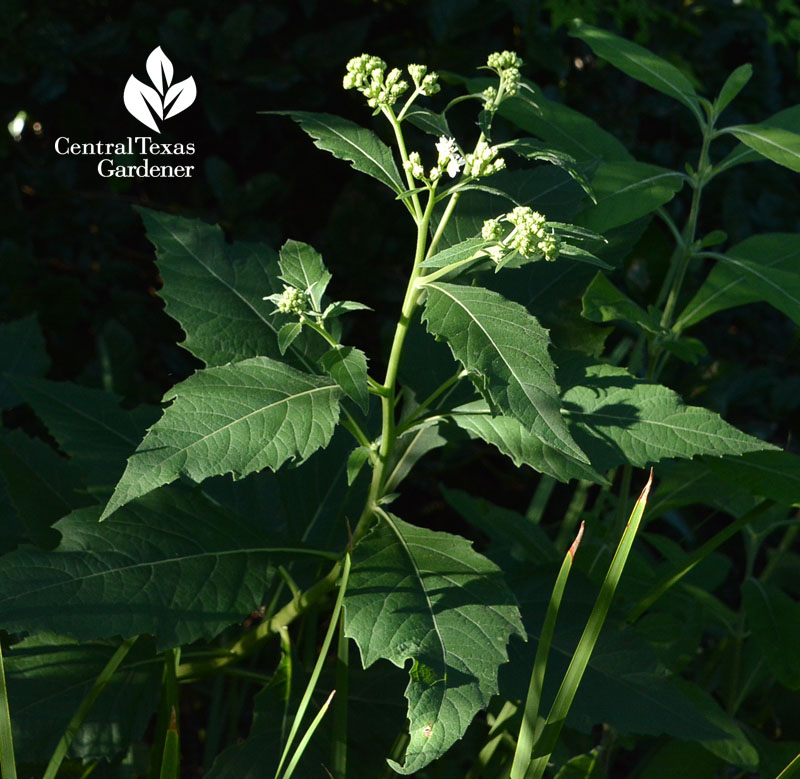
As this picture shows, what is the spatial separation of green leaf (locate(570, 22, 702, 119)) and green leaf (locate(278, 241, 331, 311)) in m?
0.55

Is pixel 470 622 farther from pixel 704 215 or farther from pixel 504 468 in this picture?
pixel 704 215

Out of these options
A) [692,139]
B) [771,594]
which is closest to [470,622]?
[771,594]

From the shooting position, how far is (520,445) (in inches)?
41.2

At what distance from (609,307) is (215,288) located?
0.51 metres

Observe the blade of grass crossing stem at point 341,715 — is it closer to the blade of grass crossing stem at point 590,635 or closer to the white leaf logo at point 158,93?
the blade of grass crossing stem at point 590,635

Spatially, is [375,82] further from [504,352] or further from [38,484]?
[38,484]

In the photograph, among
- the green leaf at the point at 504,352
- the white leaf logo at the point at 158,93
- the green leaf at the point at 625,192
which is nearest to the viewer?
the green leaf at the point at 504,352

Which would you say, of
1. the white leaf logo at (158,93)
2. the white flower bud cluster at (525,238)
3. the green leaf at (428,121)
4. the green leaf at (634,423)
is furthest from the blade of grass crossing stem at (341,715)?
the white leaf logo at (158,93)

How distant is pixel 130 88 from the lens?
1.89 metres

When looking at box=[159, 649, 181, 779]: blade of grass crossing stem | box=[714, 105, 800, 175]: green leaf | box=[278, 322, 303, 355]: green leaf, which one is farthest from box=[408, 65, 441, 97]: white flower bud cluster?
box=[159, 649, 181, 779]: blade of grass crossing stem

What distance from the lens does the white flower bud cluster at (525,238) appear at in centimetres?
86

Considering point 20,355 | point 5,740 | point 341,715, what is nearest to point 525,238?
point 341,715

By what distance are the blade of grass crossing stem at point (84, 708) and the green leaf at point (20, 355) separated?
2.16 feet

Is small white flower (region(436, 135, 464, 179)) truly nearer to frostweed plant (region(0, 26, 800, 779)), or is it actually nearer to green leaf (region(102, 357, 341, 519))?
frostweed plant (region(0, 26, 800, 779))
